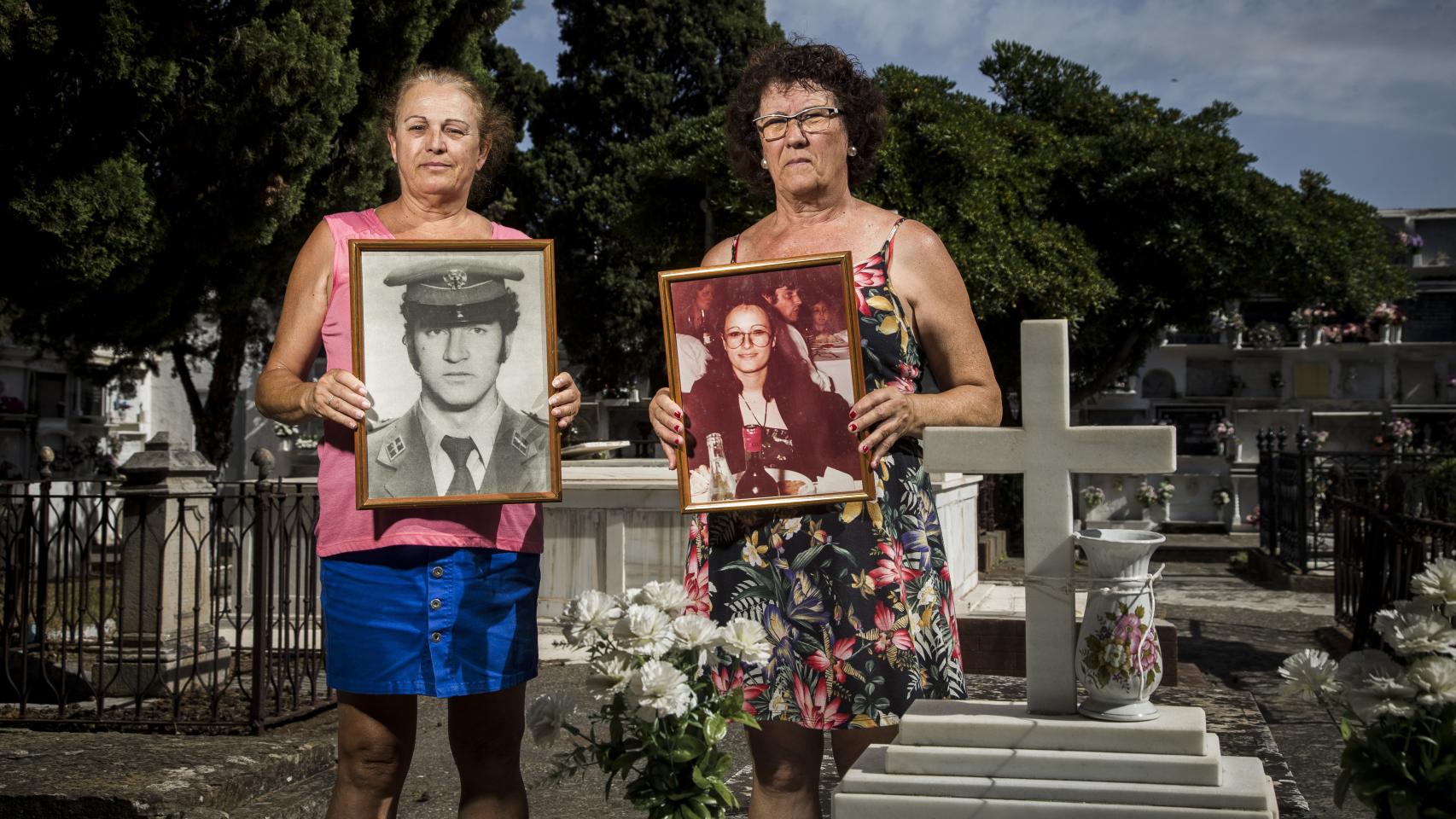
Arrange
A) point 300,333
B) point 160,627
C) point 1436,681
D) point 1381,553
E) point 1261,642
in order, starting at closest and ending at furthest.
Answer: point 1436,681, point 300,333, point 160,627, point 1381,553, point 1261,642

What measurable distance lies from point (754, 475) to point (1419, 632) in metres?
1.24

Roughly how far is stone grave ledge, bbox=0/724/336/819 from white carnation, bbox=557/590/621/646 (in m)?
3.59

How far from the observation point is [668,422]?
269cm

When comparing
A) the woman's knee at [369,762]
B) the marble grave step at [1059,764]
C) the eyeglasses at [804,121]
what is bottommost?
the woman's knee at [369,762]

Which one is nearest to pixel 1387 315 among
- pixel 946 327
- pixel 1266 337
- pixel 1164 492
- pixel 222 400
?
pixel 1266 337

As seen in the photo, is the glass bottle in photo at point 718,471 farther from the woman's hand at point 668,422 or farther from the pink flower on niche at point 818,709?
the pink flower on niche at point 818,709

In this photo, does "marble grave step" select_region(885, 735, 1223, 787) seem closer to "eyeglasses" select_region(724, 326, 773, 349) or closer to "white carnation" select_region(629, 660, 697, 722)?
"white carnation" select_region(629, 660, 697, 722)

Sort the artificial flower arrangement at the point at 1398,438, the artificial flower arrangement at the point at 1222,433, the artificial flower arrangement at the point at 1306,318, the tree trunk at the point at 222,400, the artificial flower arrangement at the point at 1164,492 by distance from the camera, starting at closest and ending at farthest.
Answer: the tree trunk at the point at 222,400 < the artificial flower arrangement at the point at 1164,492 < the artificial flower arrangement at the point at 1398,438 < the artificial flower arrangement at the point at 1222,433 < the artificial flower arrangement at the point at 1306,318

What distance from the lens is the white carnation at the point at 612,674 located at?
2273 mm

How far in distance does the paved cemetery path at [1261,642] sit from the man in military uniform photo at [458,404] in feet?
5.43

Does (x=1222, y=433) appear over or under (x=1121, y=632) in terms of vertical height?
over

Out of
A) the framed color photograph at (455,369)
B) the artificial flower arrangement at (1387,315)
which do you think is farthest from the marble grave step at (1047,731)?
the artificial flower arrangement at (1387,315)

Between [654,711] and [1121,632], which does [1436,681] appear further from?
[654,711]

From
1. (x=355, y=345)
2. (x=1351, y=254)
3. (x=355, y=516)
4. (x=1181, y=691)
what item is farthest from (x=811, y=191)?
(x=1351, y=254)
